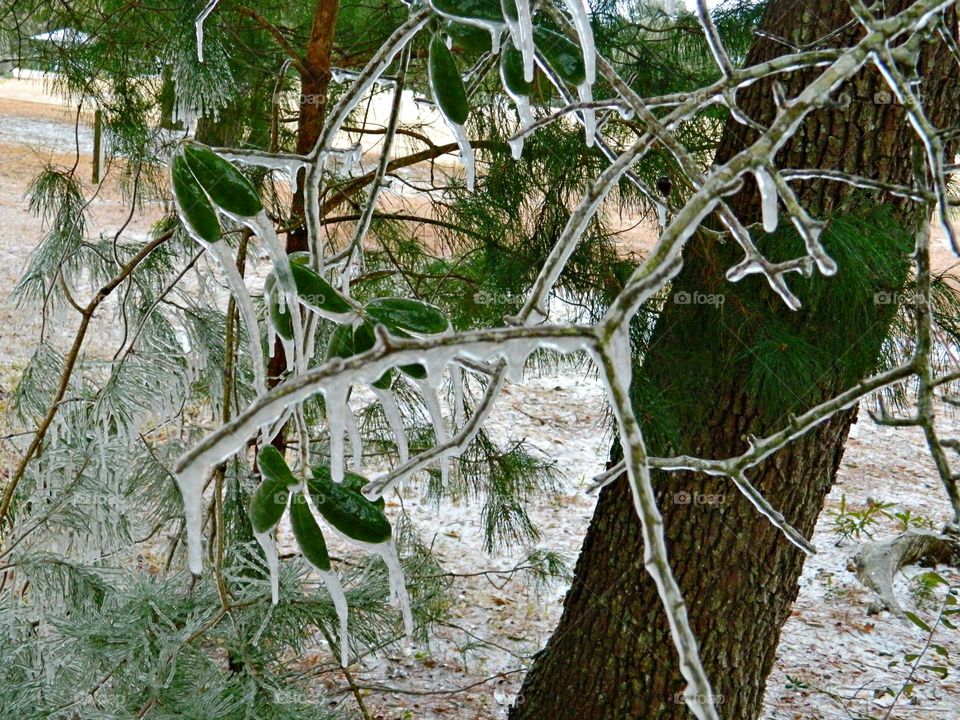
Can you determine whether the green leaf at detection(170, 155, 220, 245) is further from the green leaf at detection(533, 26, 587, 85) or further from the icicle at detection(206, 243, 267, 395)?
the green leaf at detection(533, 26, 587, 85)

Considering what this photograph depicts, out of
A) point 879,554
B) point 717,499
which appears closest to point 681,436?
point 717,499

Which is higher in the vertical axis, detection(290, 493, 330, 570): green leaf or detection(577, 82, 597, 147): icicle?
detection(577, 82, 597, 147): icicle

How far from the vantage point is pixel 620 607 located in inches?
58.4

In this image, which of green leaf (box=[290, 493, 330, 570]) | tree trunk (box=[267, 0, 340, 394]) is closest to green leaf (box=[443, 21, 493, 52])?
green leaf (box=[290, 493, 330, 570])

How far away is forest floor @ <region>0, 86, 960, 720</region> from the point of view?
220 centimetres

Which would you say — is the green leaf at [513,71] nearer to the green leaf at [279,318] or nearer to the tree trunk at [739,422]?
the green leaf at [279,318]

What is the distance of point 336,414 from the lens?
0.28 meters

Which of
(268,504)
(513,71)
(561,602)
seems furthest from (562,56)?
(561,602)

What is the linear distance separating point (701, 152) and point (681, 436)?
1.48ft

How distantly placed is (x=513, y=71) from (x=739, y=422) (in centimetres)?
101

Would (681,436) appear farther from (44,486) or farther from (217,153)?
(217,153)

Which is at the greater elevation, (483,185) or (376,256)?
(483,185)

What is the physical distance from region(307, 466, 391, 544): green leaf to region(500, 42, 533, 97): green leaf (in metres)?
0.20

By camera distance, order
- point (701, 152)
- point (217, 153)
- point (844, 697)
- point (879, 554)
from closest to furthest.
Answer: point (217, 153), point (701, 152), point (844, 697), point (879, 554)
